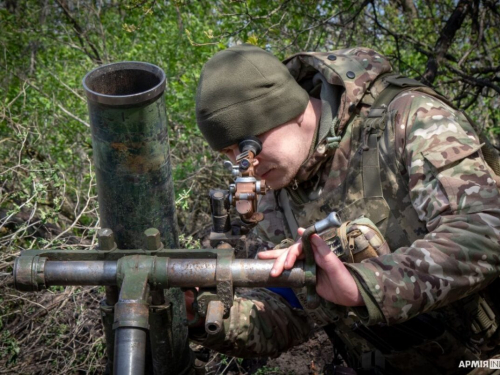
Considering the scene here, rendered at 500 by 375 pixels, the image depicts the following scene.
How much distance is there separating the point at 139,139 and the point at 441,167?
4.08 feet

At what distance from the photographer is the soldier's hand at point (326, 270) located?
2053mm

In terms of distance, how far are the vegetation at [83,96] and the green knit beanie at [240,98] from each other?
1.49 metres

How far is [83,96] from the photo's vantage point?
628 centimetres

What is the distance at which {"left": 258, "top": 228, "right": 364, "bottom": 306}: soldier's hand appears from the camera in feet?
6.73

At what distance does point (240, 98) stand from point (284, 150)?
0.36 meters

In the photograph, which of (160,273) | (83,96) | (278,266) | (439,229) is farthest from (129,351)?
(83,96)

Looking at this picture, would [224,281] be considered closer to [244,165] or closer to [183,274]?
[183,274]

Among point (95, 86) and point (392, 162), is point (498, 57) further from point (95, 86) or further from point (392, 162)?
point (95, 86)

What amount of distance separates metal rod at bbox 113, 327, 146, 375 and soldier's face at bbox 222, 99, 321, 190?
131 centimetres

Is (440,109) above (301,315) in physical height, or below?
above

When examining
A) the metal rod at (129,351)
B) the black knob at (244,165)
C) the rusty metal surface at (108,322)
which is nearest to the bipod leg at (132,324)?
the metal rod at (129,351)

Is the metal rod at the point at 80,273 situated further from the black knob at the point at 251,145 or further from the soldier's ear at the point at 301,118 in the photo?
the soldier's ear at the point at 301,118

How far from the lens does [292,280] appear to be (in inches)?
80.4

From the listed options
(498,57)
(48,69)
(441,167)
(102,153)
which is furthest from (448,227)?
(48,69)
